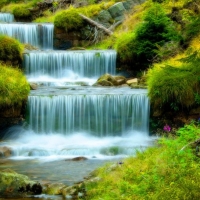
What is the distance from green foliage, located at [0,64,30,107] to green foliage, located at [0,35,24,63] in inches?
152

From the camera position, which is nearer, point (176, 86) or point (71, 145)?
point (71, 145)

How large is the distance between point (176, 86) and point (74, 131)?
3.12 meters

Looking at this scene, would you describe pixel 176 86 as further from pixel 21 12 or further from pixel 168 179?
pixel 21 12

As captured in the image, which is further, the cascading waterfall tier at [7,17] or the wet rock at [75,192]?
the cascading waterfall tier at [7,17]

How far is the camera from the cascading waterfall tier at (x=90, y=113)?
12820mm

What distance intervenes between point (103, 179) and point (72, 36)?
15.9m

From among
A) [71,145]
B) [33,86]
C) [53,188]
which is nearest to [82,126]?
[71,145]

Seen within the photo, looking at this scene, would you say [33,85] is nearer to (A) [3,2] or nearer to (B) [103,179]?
(B) [103,179]

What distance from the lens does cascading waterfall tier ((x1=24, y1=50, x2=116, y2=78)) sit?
18.0m

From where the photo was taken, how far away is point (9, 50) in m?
17.2

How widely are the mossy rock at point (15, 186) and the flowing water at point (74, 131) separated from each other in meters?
0.39

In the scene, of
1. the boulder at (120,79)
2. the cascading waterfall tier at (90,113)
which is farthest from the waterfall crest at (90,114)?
the boulder at (120,79)

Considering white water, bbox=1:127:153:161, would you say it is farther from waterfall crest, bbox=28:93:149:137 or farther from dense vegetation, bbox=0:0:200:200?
dense vegetation, bbox=0:0:200:200

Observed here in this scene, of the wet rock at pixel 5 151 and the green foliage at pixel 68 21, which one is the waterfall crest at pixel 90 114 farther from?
the green foliage at pixel 68 21
